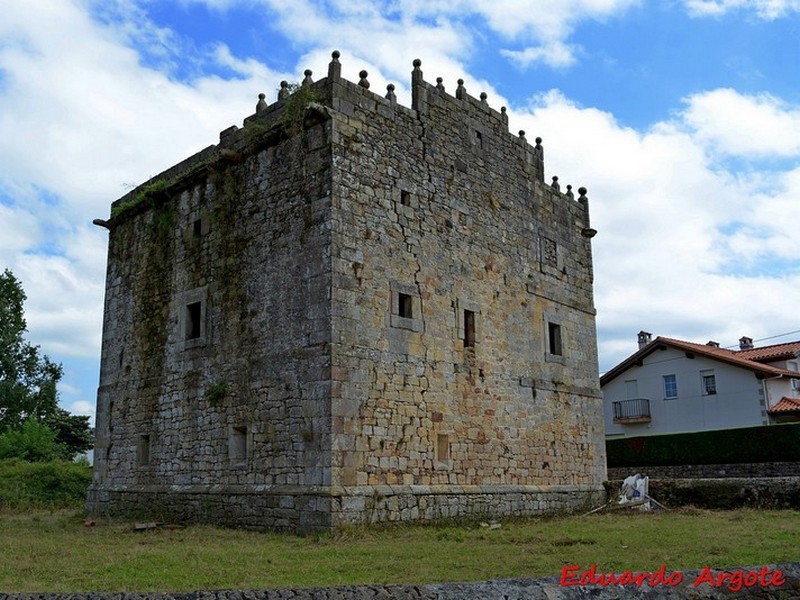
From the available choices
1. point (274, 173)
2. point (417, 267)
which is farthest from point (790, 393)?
point (274, 173)

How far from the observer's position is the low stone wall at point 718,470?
21859mm

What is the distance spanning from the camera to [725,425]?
31516 mm

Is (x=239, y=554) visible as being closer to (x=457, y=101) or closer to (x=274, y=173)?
(x=274, y=173)

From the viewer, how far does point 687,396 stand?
109ft

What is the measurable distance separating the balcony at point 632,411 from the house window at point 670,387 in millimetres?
1007

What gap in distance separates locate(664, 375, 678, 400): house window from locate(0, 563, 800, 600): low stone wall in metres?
30.2

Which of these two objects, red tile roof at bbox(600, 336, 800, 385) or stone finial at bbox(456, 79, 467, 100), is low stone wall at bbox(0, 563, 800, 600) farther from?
red tile roof at bbox(600, 336, 800, 385)

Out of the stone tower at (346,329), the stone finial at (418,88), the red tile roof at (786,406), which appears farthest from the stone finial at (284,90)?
the red tile roof at (786,406)

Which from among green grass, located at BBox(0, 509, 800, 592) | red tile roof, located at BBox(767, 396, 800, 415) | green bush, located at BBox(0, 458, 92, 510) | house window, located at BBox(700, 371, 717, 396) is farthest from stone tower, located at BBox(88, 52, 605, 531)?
house window, located at BBox(700, 371, 717, 396)

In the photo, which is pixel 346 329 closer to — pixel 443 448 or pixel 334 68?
pixel 443 448

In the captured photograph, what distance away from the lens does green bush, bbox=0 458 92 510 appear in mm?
19453

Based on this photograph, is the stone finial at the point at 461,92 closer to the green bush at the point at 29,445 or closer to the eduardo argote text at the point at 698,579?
the eduardo argote text at the point at 698,579

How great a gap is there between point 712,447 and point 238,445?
16.8 metres

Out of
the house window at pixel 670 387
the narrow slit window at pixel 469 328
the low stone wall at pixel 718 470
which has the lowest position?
the low stone wall at pixel 718 470
